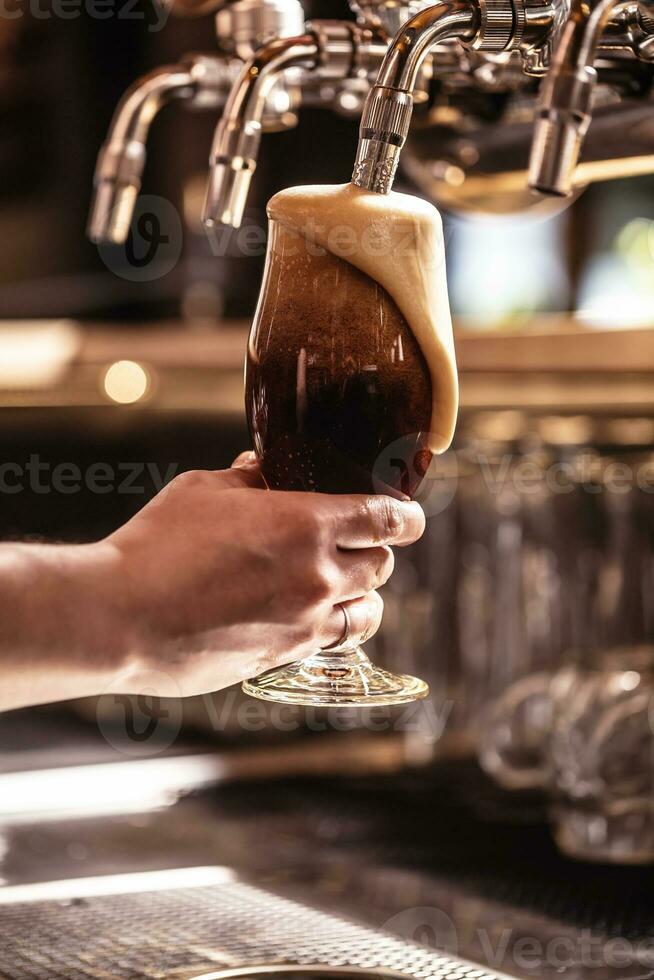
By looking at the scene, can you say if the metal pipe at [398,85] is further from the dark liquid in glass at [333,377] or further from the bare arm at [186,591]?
the bare arm at [186,591]

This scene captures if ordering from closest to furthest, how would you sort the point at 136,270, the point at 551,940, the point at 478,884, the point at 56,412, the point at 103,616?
the point at 103,616 < the point at 551,940 < the point at 478,884 < the point at 56,412 < the point at 136,270

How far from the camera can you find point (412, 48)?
735 mm

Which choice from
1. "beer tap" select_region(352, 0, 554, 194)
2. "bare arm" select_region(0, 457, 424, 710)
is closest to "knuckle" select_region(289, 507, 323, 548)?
"bare arm" select_region(0, 457, 424, 710)

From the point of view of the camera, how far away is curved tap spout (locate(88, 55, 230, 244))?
39.6 inches

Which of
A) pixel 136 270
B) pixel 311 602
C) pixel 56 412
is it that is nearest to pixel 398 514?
pixel 311 602

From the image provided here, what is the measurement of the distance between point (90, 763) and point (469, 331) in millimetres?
717

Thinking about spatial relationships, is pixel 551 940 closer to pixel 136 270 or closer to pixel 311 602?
pixel 311 602

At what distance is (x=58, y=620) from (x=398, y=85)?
325mm

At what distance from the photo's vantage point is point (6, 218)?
3.01 metres

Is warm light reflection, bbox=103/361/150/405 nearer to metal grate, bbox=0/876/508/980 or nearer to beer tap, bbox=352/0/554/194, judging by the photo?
metal grate, bbox=0/876/508/980

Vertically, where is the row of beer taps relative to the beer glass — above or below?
above

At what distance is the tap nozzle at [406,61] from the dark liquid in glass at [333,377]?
56mm

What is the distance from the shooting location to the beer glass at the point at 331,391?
0.76 meters

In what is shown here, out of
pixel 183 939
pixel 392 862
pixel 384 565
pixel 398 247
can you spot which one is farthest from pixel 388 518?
pixel 392 862
